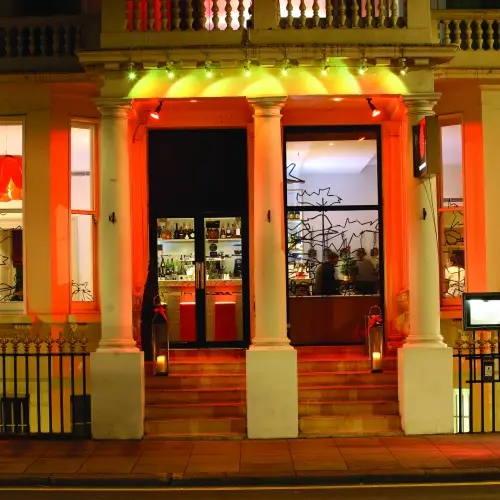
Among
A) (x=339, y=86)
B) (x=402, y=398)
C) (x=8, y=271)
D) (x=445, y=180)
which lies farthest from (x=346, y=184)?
(x=8, y=271)

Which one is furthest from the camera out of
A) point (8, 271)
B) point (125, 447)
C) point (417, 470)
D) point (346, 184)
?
point (346, 184)

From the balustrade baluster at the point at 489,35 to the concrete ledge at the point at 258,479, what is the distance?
7.51 metres

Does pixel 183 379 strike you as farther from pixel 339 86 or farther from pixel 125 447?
pixel 339 86

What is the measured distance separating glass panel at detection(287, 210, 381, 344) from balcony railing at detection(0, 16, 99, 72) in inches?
188

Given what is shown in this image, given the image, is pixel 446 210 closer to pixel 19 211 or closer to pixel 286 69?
pixel 286 69

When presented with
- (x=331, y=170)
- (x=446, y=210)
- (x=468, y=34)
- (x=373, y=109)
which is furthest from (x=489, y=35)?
(x=331, y=170)

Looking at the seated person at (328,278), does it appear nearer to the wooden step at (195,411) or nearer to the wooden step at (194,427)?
the wooden step at (195,411)

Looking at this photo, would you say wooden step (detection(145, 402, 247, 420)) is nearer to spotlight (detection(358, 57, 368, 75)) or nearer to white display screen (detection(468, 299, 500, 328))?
white display screen (detection(468, 299, 500, 328))

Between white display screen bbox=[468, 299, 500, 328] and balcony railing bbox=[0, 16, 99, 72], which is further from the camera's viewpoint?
balcony railing bbox=[0, 16, 99, 72]

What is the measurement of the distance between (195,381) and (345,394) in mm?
2378

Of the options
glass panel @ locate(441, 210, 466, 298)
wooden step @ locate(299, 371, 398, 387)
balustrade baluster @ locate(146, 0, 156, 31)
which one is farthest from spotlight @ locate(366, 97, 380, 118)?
wooden step @ locate(299, 371, 398, 387)

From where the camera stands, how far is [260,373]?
38.4ft

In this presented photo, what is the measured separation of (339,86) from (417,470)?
559cm

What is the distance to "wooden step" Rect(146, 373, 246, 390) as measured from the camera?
12.9m
